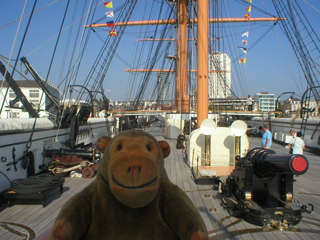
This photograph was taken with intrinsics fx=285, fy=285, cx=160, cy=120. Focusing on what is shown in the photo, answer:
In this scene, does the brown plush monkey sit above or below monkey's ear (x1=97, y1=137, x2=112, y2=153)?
below

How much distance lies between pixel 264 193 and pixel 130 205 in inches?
147

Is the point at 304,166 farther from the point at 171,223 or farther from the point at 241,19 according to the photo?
the point at 241,19

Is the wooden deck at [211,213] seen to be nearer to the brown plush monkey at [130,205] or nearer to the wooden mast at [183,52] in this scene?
the brown plush monkey at [130,205]

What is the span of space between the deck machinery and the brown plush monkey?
2624 millimetres

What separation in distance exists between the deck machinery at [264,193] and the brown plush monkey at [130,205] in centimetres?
262

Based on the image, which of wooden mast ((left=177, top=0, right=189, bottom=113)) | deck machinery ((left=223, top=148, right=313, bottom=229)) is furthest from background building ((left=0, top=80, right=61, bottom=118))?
wooden mast ((left=177, top=0, right=189, bottom=113))

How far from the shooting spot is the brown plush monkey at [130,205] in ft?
4.95

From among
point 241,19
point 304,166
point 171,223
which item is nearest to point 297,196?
point 304,166

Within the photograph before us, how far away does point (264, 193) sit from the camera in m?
4.67

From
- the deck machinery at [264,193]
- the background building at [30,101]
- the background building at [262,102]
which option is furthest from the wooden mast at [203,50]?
the background building at [262,102]

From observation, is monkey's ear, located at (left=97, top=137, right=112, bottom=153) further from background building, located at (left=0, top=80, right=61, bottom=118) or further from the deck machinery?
background building, located at (left=0, top=80, right=61, bottom=118)

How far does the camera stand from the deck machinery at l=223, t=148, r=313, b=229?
4.25 meters

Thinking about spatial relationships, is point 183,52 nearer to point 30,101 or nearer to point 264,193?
point 30,101

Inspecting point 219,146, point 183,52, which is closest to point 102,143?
point 219,146
